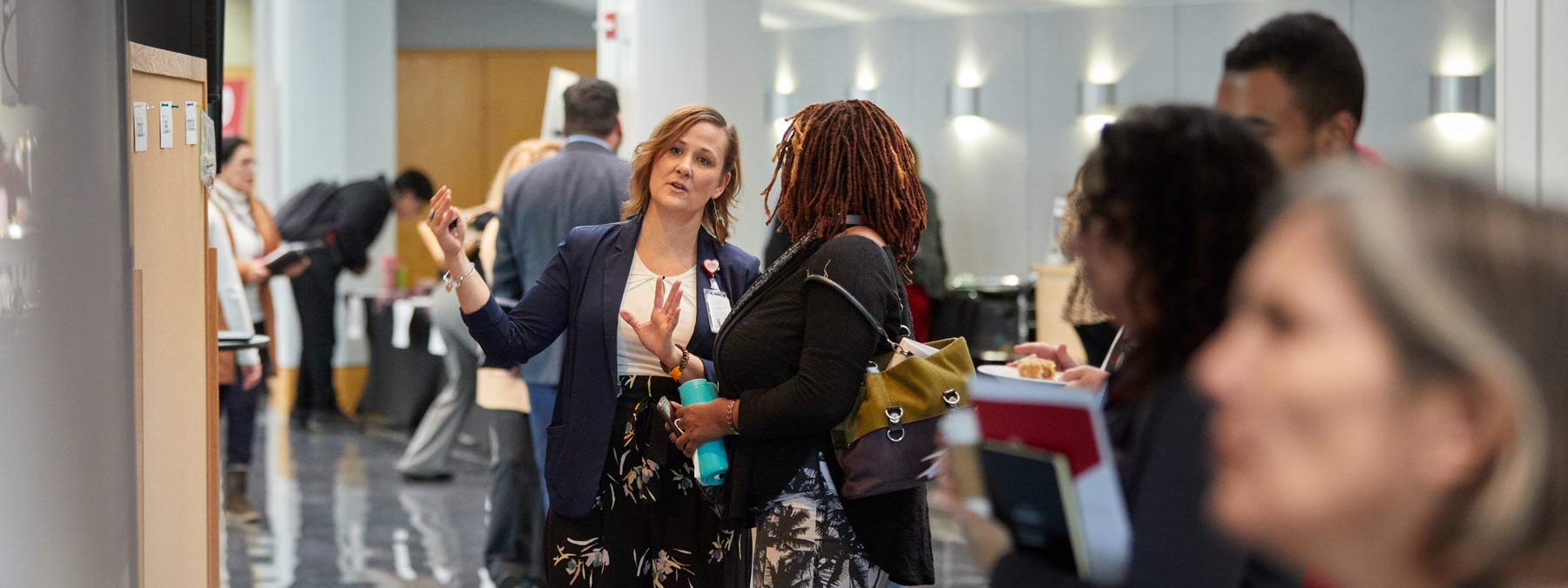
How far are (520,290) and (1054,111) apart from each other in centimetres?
762

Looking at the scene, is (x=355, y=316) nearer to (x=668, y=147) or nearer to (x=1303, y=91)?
(x=668, y=147)

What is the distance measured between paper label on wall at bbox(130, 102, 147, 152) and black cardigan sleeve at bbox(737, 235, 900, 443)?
4.42 feet

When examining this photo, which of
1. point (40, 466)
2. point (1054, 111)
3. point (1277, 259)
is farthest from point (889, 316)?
point (1054, 111)

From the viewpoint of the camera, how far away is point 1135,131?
1.29 m

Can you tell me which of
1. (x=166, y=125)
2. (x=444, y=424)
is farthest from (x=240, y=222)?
(x=166, y=125)

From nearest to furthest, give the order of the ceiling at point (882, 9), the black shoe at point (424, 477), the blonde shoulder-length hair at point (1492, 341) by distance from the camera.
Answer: the blonde shoulder-length hair at point (1492, 341), the black shoe at point (424, 477), the ceiling at point (882, 9)

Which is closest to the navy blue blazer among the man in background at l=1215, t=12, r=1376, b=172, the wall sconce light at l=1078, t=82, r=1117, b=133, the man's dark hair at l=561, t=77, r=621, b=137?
the man in background at l=1215, t=12, r=1376, b=172

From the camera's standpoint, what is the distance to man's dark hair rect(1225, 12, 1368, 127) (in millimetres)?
1826

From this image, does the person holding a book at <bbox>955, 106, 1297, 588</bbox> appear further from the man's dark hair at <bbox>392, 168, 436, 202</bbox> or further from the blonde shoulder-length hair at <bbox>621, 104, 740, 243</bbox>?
the man's dark hair at <bbox>392, 168, 436, 202</bbox>

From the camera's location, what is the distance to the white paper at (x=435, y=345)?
25.6 ft

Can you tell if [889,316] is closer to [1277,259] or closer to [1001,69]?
[1277,259]

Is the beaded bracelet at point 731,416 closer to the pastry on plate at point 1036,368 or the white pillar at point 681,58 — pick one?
the pastry on plate at point 1036,368

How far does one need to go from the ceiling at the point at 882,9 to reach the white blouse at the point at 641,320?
342 inches

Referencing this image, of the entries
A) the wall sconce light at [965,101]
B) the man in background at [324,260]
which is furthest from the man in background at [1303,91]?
the wall sconce light at [965,101]
